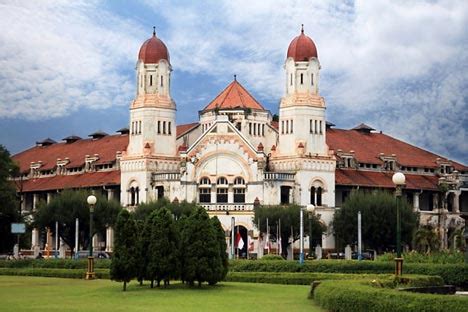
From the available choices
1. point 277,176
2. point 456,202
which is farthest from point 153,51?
point 456,202

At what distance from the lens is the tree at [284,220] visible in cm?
9012

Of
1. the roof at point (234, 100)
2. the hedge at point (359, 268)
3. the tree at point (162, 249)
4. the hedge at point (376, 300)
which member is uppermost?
the roof at point (234, 100)

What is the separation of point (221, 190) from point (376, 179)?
16.9 metres

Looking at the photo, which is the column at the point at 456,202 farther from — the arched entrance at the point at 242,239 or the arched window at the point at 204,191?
the arched window at the point at 204,191

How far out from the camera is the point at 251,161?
97438 mm

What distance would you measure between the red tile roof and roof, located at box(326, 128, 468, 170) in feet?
76.1

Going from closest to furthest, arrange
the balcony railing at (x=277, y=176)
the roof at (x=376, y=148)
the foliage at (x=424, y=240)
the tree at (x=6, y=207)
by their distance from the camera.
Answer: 1. the tree at (x=6, y=207)
2. the foliage at (x=424, y=240)
3. the balcony railing at (x=277, y=176)
4. the roof at (x=376, y=148)

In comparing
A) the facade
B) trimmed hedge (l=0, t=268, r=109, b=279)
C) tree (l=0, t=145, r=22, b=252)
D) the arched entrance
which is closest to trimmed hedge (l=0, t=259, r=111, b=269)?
trimmed hedge (l=0, t=268, r=109, b=279)

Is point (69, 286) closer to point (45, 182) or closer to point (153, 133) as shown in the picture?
point (153, 133)

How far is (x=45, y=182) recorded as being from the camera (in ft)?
380

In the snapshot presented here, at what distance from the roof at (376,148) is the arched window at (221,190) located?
43.7 feet

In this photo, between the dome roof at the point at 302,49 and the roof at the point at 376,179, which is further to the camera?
the roof at the point at 376,179

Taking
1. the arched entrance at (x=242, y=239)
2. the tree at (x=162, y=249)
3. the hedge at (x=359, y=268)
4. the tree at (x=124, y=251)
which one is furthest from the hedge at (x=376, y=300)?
the arched entrance at (x=242, y=239)

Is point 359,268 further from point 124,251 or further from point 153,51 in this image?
point 153,51
